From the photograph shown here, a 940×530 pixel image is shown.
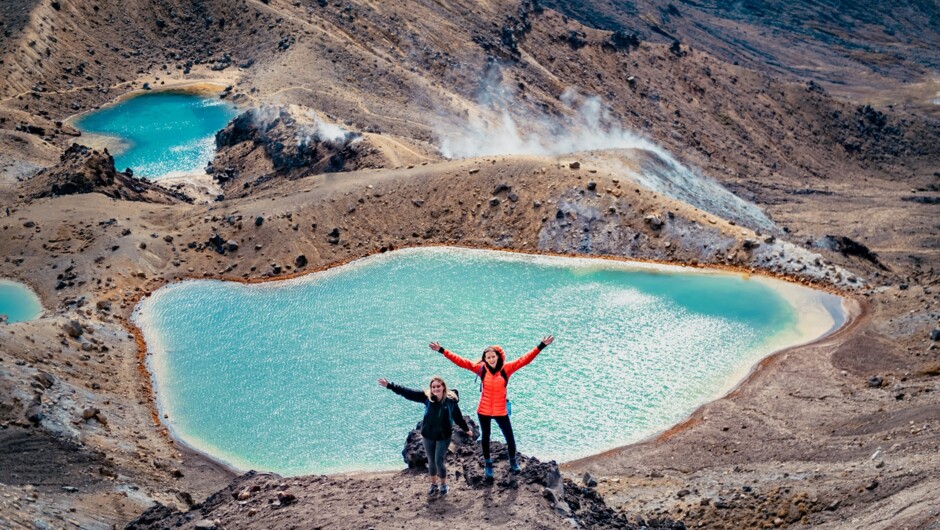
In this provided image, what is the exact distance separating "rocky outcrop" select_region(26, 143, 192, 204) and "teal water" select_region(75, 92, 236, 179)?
393 inches

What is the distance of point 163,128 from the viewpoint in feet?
266

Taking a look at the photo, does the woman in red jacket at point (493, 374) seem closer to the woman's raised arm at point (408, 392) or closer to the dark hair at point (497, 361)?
the dark hair at point (497, 361)

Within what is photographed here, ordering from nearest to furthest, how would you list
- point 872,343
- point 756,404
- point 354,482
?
point 354,482 → point 756,404 → point 872,343

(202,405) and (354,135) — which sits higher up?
(354,135)

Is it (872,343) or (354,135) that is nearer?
(872,343)

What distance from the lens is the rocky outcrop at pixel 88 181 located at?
5759 cm

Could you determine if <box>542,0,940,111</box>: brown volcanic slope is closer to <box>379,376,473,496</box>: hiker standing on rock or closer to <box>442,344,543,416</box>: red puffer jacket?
<box>442,344,543,416</box>: red puffer jacket

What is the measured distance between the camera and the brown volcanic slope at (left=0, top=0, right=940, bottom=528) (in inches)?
1187

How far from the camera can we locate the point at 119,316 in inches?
1779

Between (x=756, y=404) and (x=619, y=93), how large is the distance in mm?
76431

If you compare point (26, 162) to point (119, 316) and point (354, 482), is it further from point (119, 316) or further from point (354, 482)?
point (354, 482)

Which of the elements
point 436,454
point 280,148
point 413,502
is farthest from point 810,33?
point 436,454

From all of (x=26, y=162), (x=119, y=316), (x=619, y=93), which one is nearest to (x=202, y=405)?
(x=119, y=316)

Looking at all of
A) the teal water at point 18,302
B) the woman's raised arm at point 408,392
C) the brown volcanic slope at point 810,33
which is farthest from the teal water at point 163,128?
the brown volcanic slope at point 810,33
